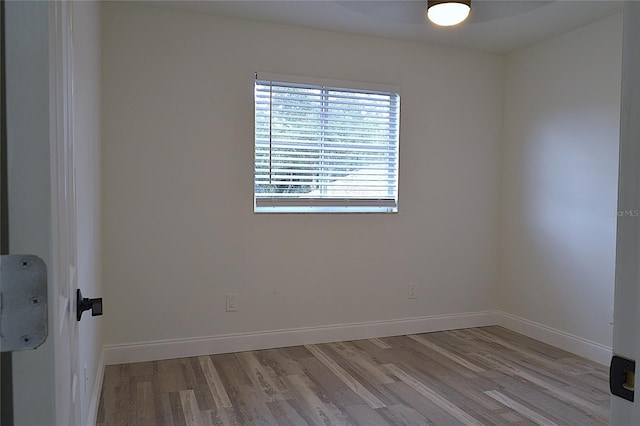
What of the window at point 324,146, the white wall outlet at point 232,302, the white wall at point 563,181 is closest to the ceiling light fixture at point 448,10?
the window at point 324,146

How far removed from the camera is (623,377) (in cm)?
66

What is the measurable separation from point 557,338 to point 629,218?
383 cm

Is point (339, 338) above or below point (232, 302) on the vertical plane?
below

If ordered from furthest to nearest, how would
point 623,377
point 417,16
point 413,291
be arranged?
point 413,291 → point 417,16 → point 623,377

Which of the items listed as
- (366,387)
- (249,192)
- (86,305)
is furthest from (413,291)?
(86,305)

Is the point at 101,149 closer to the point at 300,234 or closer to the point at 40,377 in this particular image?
the point at 300,234

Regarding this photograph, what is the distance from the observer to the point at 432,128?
170 inches

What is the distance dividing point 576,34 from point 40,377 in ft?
14.2

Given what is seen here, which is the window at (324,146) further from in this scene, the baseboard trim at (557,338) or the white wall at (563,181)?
the baseboard trim at (557,338)

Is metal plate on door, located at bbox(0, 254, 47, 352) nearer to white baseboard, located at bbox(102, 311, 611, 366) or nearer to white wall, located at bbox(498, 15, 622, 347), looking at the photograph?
white baseboard, located at bbox(102, 311, 611, 366)

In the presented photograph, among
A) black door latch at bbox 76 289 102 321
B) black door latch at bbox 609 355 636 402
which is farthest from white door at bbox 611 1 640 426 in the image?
black door latch at bbox 76 289 102 321

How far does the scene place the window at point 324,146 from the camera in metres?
3.79

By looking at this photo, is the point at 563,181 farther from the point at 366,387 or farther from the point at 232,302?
the point at 232,302

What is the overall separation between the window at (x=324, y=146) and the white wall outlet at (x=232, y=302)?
0.69 meters
